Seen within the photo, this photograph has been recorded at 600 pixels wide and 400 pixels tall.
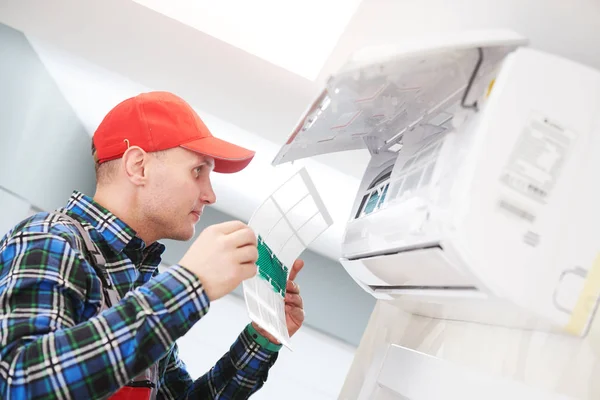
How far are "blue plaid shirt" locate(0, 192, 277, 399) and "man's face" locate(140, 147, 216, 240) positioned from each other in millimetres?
173

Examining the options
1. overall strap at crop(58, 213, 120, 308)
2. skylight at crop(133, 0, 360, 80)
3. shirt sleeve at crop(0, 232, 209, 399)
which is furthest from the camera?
skylight at crop(133, 0, 360, 80)

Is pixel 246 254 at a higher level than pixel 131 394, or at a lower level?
higher

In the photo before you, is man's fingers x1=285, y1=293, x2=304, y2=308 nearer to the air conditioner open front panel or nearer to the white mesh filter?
the white mesh filter

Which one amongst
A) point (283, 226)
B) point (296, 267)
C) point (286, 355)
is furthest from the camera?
point (286, 355)

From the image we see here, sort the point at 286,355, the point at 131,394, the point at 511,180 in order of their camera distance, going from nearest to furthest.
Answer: the point at 511,180 < the point at 131,394 < the point at 286,355

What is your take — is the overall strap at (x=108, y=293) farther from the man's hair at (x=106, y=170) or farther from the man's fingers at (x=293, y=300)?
the man's fingers at (x=293, y=300)

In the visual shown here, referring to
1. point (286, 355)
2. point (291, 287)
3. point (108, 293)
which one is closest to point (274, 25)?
point (291, 287)

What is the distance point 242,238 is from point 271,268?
0.71ft

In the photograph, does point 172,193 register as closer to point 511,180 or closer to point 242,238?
point 242,238

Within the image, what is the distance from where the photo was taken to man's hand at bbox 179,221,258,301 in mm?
887

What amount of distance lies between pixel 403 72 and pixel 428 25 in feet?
1.35

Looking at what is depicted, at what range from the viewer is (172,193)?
1.14 meters

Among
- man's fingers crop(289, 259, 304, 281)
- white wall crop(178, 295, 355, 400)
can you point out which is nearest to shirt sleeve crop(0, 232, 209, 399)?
man's fingers crop(289, 259, 304, 281)

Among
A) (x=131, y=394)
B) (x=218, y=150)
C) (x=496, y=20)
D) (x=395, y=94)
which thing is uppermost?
(x=496, y=20)
